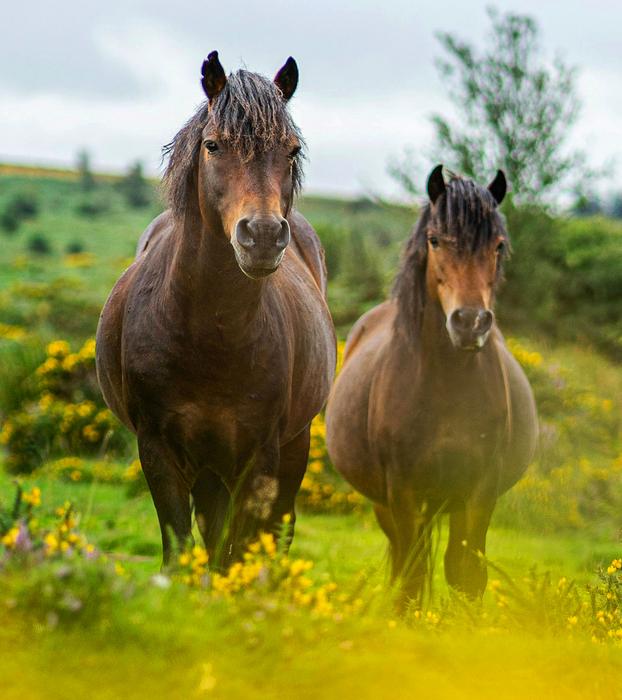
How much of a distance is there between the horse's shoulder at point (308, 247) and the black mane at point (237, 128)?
1.89 meters

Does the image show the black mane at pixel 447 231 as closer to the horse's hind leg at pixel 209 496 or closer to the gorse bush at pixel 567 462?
the horse's hind leg at pixel 209 496

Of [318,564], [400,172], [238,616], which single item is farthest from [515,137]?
[238,616]

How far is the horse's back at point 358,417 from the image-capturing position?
654cm

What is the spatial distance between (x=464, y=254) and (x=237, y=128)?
1.80 meters

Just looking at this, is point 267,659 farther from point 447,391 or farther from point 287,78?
point 447,391

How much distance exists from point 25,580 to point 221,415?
1827mm

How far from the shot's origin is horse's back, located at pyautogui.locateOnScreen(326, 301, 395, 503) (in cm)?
654

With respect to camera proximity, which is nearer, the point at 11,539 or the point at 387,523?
the point at 11,539

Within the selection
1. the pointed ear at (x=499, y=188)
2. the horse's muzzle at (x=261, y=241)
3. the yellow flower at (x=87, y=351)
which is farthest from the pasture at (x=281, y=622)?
the yellow flower at (x=87, y=351)

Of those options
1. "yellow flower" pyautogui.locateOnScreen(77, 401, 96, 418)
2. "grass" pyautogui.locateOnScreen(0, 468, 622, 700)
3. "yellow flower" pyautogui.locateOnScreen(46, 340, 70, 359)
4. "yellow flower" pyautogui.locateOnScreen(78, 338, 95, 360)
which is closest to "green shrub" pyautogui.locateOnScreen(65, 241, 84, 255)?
"yellow flower" pyautogui.locateOnScreen(46, 340, 70, 359)

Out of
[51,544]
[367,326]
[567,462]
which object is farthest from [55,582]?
[567,462]

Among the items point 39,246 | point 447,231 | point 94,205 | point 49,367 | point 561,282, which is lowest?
point 49,367

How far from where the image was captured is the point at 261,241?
12.4 feet

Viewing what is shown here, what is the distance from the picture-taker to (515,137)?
81.8 ft
